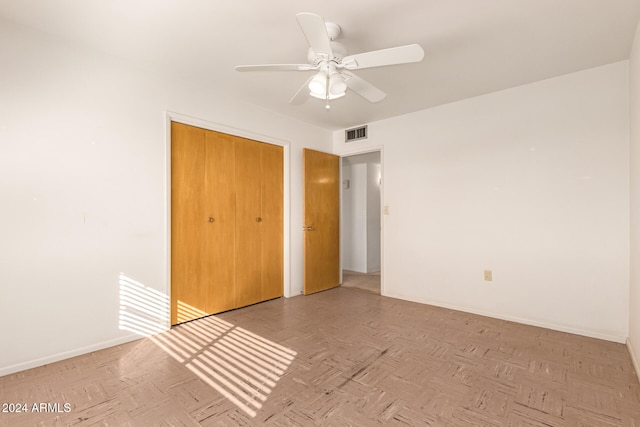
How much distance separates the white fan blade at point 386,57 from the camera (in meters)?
1.82

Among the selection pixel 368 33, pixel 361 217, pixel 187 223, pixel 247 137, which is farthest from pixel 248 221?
pixel 361 217

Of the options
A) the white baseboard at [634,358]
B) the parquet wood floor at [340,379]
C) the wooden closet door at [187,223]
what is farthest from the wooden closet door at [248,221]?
the white baseboard at [634,358]

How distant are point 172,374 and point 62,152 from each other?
1.84 metres

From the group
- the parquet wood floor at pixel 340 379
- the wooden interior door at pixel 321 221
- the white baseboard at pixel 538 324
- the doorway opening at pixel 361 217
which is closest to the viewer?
the parquet wood floor at pixel 340 379

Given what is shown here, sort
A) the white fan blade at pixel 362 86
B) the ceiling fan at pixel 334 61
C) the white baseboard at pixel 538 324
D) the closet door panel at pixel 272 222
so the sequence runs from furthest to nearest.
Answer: the closet door panel at pixel 272 222
the white baseboard at pixel 538 324
the white fan blade at pixel 362 86
the ceiling fan at pixel 334 61

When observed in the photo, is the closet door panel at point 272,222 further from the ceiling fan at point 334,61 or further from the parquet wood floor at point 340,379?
the ceiling fan at point 334,61

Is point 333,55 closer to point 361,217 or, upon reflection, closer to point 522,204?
point 522,204

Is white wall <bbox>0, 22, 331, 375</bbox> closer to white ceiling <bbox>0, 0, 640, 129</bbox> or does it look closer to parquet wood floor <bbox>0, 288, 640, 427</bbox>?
white ceiling <bbox>0, 0, 640, 129</bbox>

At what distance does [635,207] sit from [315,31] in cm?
263

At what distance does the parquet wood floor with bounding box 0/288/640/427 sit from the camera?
1.68 meters

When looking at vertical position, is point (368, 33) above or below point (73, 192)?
above

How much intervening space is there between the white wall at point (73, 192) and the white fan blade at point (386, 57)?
1.89 metres

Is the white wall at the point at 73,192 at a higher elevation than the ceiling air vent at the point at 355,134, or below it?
below

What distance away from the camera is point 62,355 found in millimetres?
2295
